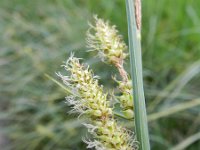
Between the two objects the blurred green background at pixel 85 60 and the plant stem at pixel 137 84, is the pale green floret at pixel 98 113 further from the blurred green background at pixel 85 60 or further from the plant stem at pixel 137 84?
the blurred green background at pixel 85 60

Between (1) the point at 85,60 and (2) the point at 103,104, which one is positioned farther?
(1) the point at 85,60

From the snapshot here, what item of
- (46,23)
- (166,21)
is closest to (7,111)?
(46,23)

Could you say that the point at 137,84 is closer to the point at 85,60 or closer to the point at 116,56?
the point at 116,56

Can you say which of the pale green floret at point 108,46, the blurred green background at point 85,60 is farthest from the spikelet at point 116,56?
the blurred green background at point 85,60

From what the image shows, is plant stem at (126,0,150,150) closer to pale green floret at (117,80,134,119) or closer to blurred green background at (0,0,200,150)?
Answer: pale green floret at (117,80,134,119)

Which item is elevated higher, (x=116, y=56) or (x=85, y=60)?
(x=85, y=60)

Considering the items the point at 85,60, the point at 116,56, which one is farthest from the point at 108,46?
the point at 85,60
